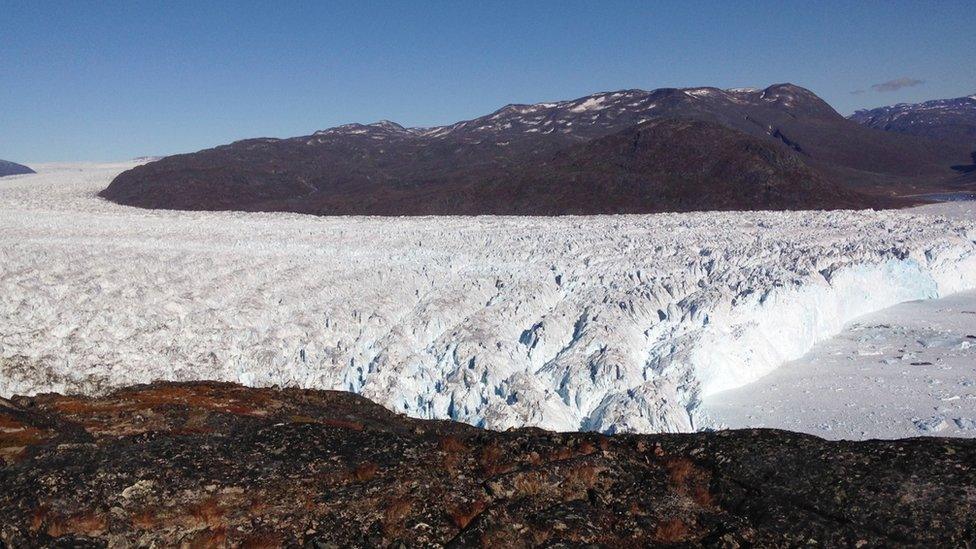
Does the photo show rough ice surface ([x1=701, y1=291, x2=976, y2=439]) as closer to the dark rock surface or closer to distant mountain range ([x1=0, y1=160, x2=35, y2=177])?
the dark rock surface

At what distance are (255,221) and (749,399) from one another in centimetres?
2364

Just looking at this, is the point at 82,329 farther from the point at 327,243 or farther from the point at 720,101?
the point at 720,101

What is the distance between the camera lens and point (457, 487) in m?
6.88

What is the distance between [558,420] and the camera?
40.8 feet

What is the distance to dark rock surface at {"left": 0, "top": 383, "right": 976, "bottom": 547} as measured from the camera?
604cm

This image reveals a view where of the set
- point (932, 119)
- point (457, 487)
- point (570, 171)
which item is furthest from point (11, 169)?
point (932, 119)

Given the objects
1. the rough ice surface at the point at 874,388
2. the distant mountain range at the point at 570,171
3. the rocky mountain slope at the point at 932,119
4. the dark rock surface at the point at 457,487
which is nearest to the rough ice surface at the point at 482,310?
the rough ice surface at the point at 874,388

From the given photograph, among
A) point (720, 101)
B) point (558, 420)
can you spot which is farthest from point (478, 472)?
point (720, 101)

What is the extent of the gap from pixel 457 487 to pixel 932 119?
522 feet

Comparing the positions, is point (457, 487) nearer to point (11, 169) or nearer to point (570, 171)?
point (570, 171)

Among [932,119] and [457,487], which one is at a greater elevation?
[932,119]

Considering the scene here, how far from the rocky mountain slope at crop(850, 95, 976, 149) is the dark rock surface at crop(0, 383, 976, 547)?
11112 cm

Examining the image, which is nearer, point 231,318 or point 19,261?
point 231,318

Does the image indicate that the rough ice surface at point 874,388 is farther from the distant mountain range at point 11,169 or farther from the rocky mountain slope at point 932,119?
the distant mountain range at point 11,169
